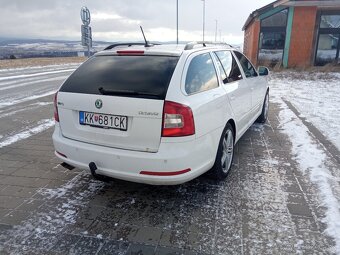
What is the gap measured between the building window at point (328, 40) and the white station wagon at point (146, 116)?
17939 mm

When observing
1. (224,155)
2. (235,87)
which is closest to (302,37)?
(235,87)

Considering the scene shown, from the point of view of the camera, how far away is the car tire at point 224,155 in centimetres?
358

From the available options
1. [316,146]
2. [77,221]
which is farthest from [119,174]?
[316,146]

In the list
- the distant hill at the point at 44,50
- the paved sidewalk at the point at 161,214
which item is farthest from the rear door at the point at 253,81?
the distant hill at the point at 44,50

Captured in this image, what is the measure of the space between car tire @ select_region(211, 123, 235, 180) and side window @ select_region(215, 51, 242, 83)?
71cm

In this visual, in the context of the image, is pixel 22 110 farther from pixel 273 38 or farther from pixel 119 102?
pixel 273 38

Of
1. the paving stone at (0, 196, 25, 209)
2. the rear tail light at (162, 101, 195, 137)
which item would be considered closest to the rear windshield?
the rear tail light at (162, 101, 195, 137)

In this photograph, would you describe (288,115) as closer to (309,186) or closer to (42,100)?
(309,186)

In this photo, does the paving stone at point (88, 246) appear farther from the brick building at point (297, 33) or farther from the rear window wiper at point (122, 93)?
the brick building at point (297, 33)

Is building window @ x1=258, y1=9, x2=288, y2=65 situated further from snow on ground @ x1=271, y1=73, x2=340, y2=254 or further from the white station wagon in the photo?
the white station wagon

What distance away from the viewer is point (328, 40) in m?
18.6

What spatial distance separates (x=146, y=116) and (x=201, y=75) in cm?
98

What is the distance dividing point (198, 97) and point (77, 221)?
1744mm

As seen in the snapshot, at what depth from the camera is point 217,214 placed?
3.09 m
